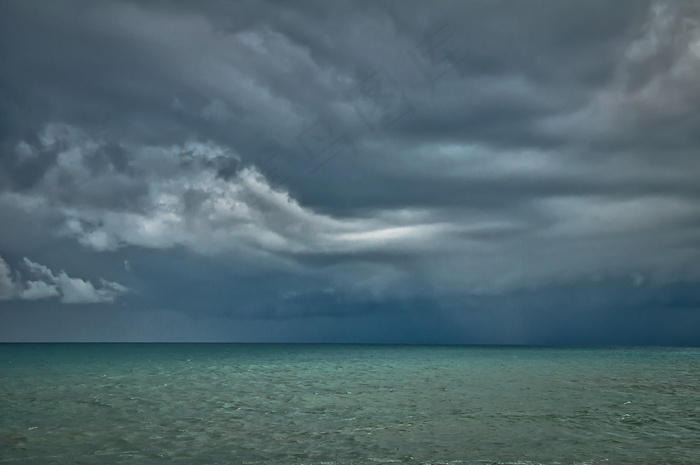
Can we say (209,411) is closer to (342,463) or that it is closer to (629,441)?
(342,463)

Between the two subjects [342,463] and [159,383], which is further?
[159,383]

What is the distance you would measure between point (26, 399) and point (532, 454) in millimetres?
34149

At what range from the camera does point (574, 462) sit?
19.4 metres

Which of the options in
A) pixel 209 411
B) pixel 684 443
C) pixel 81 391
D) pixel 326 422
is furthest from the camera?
pixel 81 391

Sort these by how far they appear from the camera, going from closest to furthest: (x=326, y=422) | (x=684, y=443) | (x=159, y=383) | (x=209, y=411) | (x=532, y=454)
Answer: (x=532, y=454)
(x=684, y=443)
(x=326, y=422)
(x=209, y=411)
(x=159, y=383)

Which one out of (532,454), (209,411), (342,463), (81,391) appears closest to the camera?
(342,463)

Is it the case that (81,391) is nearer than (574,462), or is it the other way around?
(574,462)

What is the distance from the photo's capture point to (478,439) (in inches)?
907

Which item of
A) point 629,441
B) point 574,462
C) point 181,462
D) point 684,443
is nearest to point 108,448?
point 181,462

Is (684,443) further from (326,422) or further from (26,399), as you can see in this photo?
(26,399)

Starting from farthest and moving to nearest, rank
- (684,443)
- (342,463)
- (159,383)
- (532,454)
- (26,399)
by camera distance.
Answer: (159,383) → (26,399) → (684,443) → (532,454) → (342,463)

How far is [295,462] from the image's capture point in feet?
63.2

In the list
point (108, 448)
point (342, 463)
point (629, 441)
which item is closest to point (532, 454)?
point (629, 441)

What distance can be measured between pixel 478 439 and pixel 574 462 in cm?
454
